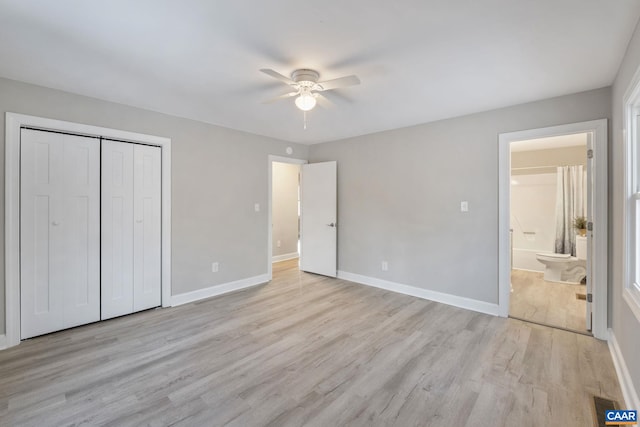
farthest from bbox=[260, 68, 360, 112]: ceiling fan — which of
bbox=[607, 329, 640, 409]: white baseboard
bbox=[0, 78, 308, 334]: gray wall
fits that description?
bbox=[607, 329, 640, 409]: white baseboard

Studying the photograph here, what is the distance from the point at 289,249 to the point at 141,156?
13.0ft

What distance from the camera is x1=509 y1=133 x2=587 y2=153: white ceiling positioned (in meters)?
4.65

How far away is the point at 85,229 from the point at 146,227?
0.57 m

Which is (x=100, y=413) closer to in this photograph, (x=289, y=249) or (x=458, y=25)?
(x=458, y=25)

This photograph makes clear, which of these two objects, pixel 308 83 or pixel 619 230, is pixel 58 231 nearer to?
pixel 308 83

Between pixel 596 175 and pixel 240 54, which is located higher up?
pixel 240 54

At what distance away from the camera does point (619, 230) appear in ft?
7.63

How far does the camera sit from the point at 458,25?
1800 millimetres

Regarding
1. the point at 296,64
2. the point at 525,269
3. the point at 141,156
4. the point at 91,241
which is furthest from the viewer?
the point at 525,269

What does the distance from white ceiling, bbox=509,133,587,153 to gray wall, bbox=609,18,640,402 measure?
2.24 m

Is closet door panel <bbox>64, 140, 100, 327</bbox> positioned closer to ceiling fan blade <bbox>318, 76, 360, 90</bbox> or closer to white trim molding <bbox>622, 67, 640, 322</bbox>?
ceiling fan blade <bbox>318, 76, 360, 90</bbox>

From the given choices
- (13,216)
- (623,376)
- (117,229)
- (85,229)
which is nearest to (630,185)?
(623,376)

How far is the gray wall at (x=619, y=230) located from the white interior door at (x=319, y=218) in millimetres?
3265

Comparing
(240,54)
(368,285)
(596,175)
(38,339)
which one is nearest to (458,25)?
(240,54)
